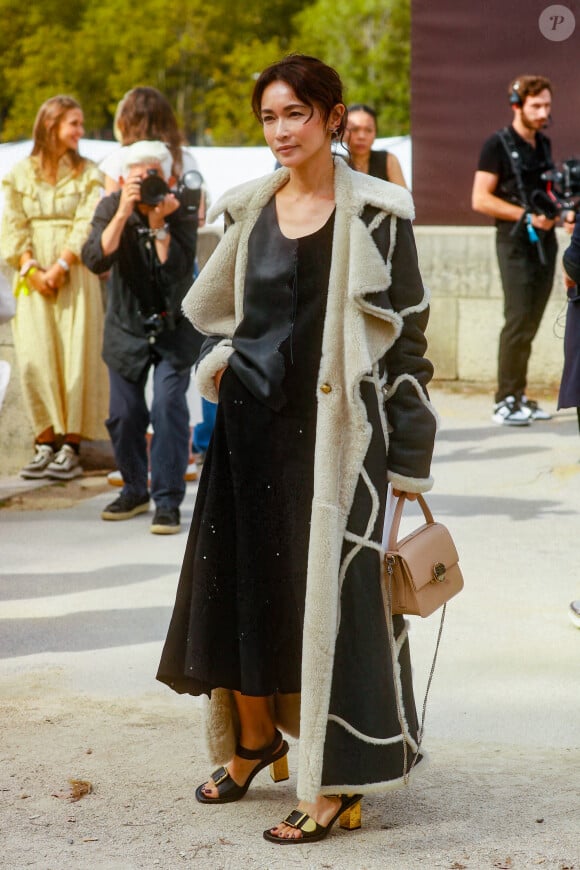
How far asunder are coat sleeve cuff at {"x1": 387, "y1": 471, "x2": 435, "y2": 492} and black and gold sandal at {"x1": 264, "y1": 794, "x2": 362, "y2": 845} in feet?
2.54

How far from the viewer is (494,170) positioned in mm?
9781

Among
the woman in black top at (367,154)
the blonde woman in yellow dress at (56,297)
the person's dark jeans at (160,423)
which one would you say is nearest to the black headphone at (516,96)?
the woman in black top at (367,154)

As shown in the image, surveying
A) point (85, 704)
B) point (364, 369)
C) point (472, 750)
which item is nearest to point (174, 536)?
point (85, 704)

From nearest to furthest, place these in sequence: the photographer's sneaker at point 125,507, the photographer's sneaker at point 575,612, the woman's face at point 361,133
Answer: the photographer's sneaker at point 575,612 < the photographer's sneaker at point 125,507 < the woman's face at point 361,133

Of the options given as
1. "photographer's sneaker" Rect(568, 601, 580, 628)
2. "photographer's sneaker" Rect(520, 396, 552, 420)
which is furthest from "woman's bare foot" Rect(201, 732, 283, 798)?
"photographer's sneaker" Rect(520, 396, 552, 420)

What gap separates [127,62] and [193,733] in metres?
52.1

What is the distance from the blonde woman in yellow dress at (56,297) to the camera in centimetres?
885

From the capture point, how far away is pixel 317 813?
3.72m

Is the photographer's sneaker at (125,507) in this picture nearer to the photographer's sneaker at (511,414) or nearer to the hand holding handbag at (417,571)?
the photographer's sneaker at (511,414)

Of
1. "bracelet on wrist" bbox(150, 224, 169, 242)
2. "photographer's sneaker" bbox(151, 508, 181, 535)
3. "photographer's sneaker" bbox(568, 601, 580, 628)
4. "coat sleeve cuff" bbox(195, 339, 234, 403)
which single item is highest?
"bracelet on wrist" bbox(150, 224, 169, 242)

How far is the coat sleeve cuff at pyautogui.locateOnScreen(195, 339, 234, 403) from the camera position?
3811 millimetres

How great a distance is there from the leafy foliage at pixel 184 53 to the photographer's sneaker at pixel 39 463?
4211 centimetres

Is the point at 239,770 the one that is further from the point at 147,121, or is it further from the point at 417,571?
the point at 147,121

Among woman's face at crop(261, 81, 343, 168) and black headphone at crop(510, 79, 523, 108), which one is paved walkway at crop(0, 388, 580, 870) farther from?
black headphone at crop(510, 79, 523, 108)
